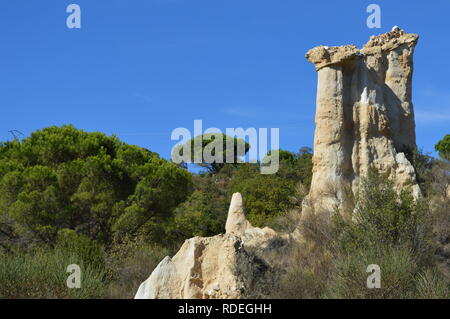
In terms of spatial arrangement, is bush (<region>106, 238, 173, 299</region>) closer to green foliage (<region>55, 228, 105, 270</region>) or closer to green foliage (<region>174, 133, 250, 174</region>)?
green foliage (<region>55, 228, 105, 270</region>)

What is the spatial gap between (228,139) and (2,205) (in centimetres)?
3611

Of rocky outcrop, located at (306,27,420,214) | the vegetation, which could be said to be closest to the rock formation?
rocky outcrop, located at (306,27,420,214)

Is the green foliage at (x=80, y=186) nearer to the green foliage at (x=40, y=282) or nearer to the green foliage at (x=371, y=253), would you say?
the green foliage at (x=371, y=253)

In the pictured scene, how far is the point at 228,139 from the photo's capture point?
53875 mm

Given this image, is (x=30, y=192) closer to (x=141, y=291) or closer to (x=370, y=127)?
(x=141, y=291)

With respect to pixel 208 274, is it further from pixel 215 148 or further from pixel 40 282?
pixel 215 148

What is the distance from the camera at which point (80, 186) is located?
61.6ft

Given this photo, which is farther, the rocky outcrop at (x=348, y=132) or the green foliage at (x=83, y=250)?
the rocky outcrop at (x=348, y=132)

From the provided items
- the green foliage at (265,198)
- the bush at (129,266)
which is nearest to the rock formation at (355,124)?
the bush at (129,266)

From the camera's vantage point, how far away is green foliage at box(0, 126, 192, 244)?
18.2m

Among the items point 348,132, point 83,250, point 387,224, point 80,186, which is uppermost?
point 348,132

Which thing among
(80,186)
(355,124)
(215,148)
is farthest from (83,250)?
(215,148)

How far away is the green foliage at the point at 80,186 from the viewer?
715 inches

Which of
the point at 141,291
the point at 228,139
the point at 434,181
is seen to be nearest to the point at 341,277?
the point at 141,291
